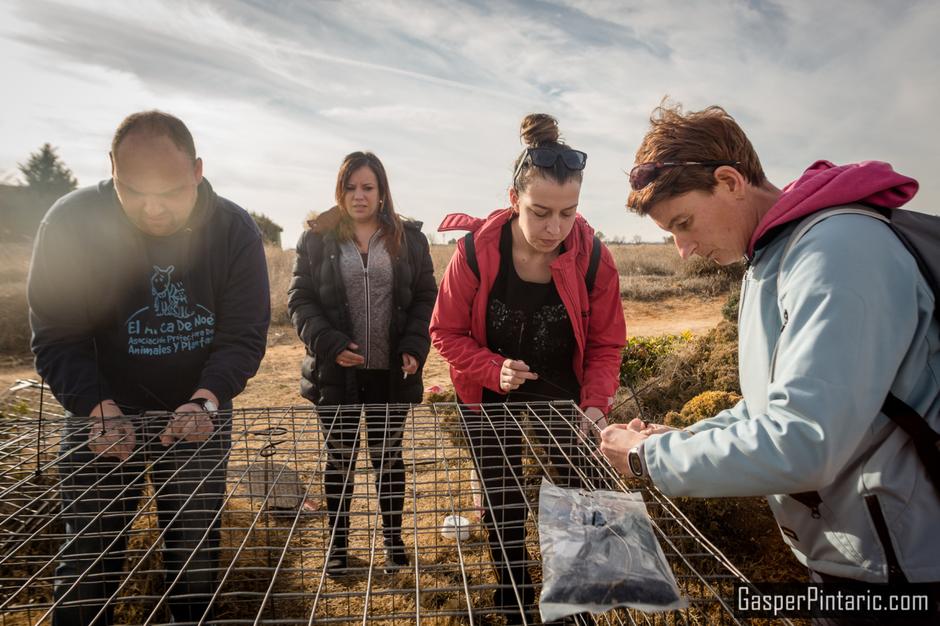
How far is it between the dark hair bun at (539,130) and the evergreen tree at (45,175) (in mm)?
36848

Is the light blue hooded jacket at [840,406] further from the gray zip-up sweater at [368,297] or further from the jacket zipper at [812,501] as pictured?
the gray zip-up sweater at [368,297]

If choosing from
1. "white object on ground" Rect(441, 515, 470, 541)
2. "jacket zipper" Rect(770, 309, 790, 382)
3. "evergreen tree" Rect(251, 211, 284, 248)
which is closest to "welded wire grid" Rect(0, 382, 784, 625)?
"white object on ground" Rect(441, 515, 470, 541)

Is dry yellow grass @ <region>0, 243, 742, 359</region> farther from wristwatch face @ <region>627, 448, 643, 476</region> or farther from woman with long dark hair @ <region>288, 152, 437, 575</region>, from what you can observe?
wristwatch face @ <region>627, 448, 643, 476</region>

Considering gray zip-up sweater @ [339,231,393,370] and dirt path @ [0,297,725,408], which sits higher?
gray zip-up sweater @ [339,231,393,370]

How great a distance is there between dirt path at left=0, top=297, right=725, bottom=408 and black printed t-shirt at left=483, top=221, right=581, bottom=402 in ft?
17.0

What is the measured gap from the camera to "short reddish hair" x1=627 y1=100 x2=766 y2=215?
1.50 meters

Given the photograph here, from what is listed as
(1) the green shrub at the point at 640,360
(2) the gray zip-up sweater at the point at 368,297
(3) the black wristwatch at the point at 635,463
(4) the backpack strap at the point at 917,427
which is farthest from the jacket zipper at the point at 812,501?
(1) the green shrub at the point at 640,360

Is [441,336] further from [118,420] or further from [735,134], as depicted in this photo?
[735,134]

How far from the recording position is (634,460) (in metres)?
1.41

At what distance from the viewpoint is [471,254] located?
8.52 feet

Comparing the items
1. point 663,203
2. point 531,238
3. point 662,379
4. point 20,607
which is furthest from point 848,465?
point 662,379

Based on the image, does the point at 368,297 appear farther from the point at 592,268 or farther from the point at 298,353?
the point at 298,353

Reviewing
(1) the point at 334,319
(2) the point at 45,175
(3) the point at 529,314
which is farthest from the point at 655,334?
(2) the point at 45,175

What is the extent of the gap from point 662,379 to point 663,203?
3924mm
